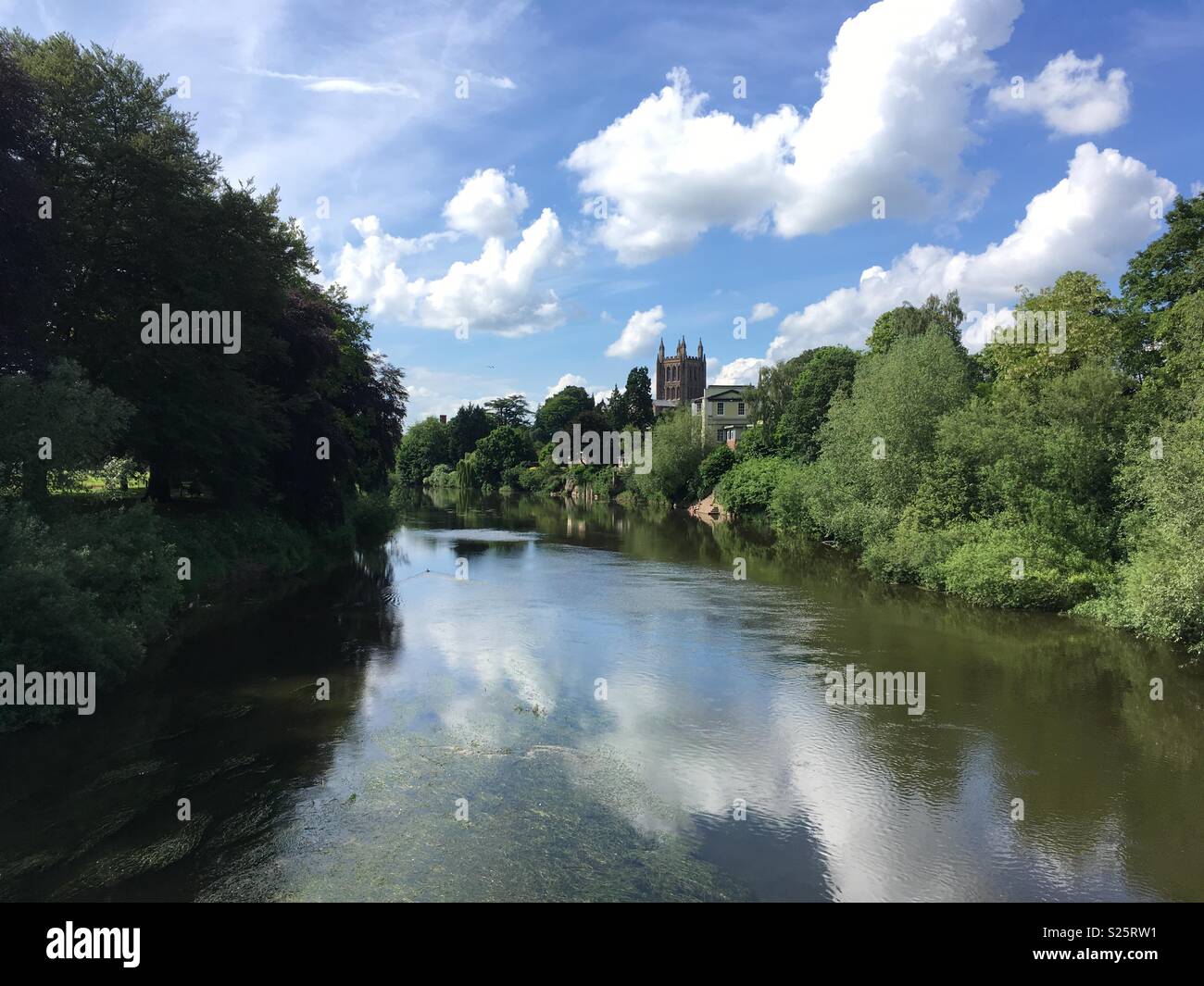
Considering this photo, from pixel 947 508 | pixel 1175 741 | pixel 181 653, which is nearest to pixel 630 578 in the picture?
pixel 947 508

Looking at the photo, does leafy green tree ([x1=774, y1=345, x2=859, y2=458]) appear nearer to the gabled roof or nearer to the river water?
the gabled roof

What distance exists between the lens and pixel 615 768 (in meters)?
11.8

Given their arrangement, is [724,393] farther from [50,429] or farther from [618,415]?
[50,429]

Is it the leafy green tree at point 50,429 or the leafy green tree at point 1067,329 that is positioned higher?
the leafy green tree at point 1067,329

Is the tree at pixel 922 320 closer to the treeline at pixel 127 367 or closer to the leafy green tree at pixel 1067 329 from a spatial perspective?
the leafy green tree at pixel 1067 329

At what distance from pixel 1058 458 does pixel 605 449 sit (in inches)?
2664

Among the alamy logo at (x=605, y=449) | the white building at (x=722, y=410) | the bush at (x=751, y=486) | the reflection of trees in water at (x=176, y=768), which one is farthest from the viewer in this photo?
the white building at (x=722, y=410)

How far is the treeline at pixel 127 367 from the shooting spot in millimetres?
14227
